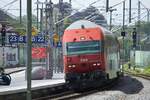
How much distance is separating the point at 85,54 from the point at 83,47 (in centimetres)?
42

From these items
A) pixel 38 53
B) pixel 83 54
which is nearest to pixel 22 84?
pixel 83 54

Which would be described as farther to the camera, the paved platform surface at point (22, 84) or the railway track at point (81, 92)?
the railway track at point (81, 92)

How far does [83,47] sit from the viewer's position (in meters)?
27.4

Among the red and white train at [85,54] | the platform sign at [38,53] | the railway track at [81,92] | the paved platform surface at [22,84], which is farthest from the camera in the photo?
the platform sign at [38,53]

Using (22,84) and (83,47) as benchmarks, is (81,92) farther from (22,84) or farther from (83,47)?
(22,84)

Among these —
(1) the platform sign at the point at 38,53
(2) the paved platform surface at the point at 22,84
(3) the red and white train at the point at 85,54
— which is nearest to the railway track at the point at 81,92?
(3) the red and white train at the point at 85,54

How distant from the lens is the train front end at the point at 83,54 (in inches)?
1069

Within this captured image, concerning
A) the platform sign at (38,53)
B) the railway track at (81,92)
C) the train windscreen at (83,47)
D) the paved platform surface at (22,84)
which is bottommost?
the railway track at (81,92)

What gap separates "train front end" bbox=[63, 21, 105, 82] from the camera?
2714cm

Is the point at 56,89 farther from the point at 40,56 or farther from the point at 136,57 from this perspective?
the point at 136,57

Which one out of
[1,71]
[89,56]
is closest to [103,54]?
[89,56]

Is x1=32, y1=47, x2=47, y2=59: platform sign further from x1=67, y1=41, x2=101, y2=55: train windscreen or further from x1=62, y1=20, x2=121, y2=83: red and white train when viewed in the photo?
x1=67, y1=41, x2=101, y2=55: train windscreen

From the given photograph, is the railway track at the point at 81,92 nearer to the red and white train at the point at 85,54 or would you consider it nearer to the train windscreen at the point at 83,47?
the red and white train at the point at 85,54

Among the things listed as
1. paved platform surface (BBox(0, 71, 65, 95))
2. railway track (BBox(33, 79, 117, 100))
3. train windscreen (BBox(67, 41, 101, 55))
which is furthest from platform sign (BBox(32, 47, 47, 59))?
train windscreen (BBox(67, 41, 101, 55))
